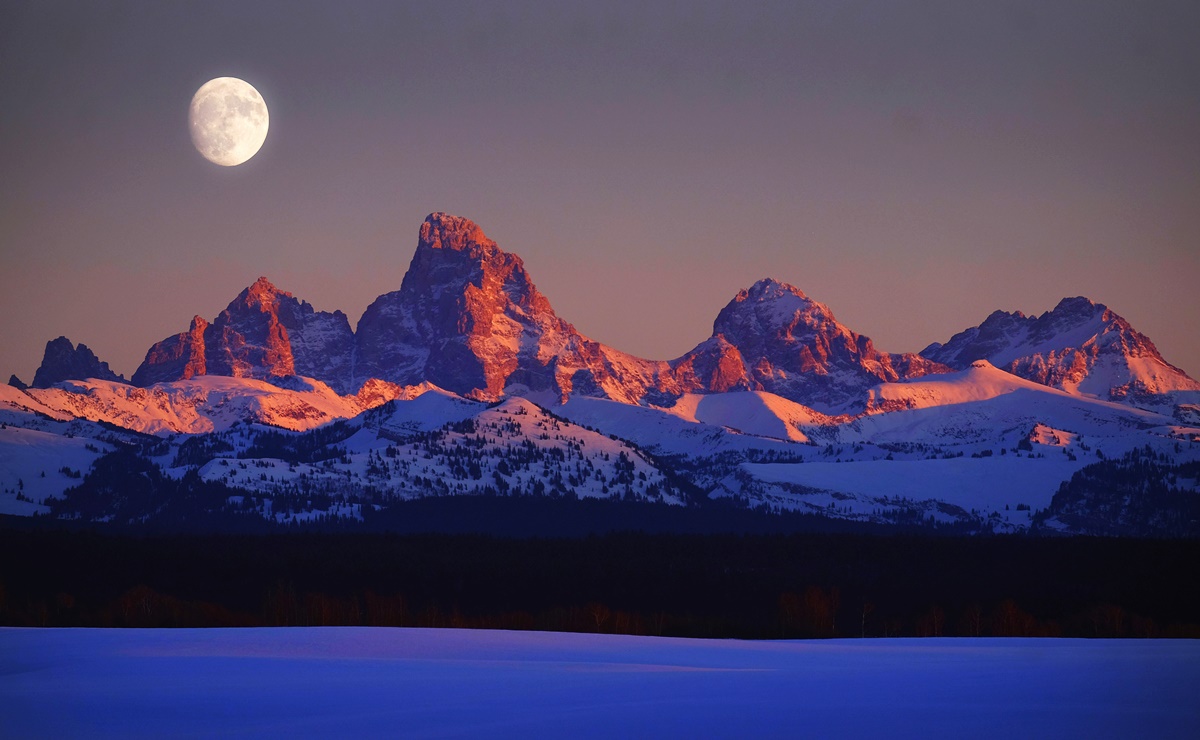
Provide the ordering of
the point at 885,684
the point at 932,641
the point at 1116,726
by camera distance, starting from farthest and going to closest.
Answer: the point at 932,641, the point at 885,684, the point at 1116,726

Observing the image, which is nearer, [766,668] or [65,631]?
[766,668]

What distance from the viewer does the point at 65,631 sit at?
125 m

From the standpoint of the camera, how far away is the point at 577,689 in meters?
81.5

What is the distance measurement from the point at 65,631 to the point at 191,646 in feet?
63.0

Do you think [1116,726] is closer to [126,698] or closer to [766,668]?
[766,668]

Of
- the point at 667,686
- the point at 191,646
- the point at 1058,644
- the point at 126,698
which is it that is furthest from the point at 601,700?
the point at 1058,644

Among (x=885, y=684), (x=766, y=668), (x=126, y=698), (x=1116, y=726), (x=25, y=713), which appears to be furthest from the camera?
(x=766, y=668)

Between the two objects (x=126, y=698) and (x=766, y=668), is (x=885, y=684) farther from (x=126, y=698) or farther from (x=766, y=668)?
Answer: (x=126, y=698)

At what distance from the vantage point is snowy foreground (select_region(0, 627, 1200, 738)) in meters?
68.0

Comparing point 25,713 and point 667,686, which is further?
point 667,686

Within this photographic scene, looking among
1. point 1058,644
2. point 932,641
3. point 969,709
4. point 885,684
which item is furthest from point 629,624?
point 969,709

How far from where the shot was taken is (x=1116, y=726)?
223 feet

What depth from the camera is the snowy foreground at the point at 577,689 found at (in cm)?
6800

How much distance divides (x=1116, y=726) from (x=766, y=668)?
103ft
